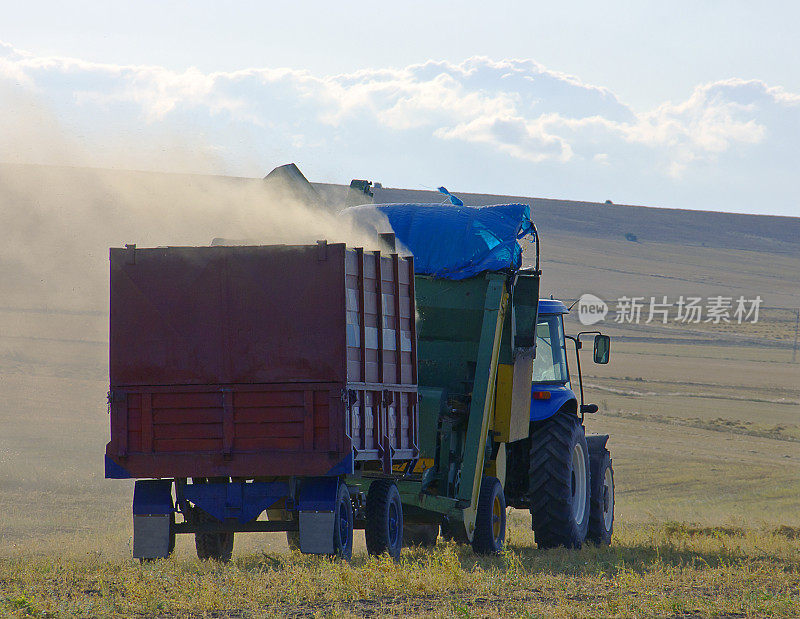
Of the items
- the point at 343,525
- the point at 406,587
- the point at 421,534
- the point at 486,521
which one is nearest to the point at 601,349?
the point at 486,521

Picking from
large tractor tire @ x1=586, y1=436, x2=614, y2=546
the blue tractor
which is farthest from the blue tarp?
large tractor tire @ x1=586, y1=436, x2=614, y2=546

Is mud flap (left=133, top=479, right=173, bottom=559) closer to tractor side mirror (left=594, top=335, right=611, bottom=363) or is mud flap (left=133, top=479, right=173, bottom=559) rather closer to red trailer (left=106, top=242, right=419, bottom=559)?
red trailer (left=106, top=242, right=419, bottom=559)

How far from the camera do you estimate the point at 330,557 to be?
959cm

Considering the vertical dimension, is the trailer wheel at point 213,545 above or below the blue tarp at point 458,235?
below

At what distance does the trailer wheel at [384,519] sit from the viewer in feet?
33.5

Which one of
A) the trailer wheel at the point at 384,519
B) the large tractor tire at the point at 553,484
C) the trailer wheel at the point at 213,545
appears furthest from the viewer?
the large tractor tire at the point at 553,484

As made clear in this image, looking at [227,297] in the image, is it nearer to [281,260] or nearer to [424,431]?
[281,260]

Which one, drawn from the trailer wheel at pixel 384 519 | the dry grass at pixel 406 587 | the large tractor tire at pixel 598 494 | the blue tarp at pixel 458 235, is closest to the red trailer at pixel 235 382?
the trailer wheel at pixel 384 519

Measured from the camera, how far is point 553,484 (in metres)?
12.5

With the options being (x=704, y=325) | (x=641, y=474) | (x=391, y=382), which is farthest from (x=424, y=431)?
(x=704, y=325)

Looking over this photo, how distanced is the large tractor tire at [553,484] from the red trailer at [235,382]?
3.19 meters

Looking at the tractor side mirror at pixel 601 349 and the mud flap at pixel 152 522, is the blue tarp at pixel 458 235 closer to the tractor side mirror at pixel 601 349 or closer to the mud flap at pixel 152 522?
the tractor side mirror at pixel 601 349

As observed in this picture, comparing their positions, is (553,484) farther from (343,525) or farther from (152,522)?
(152,522)

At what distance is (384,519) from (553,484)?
2870 mm
